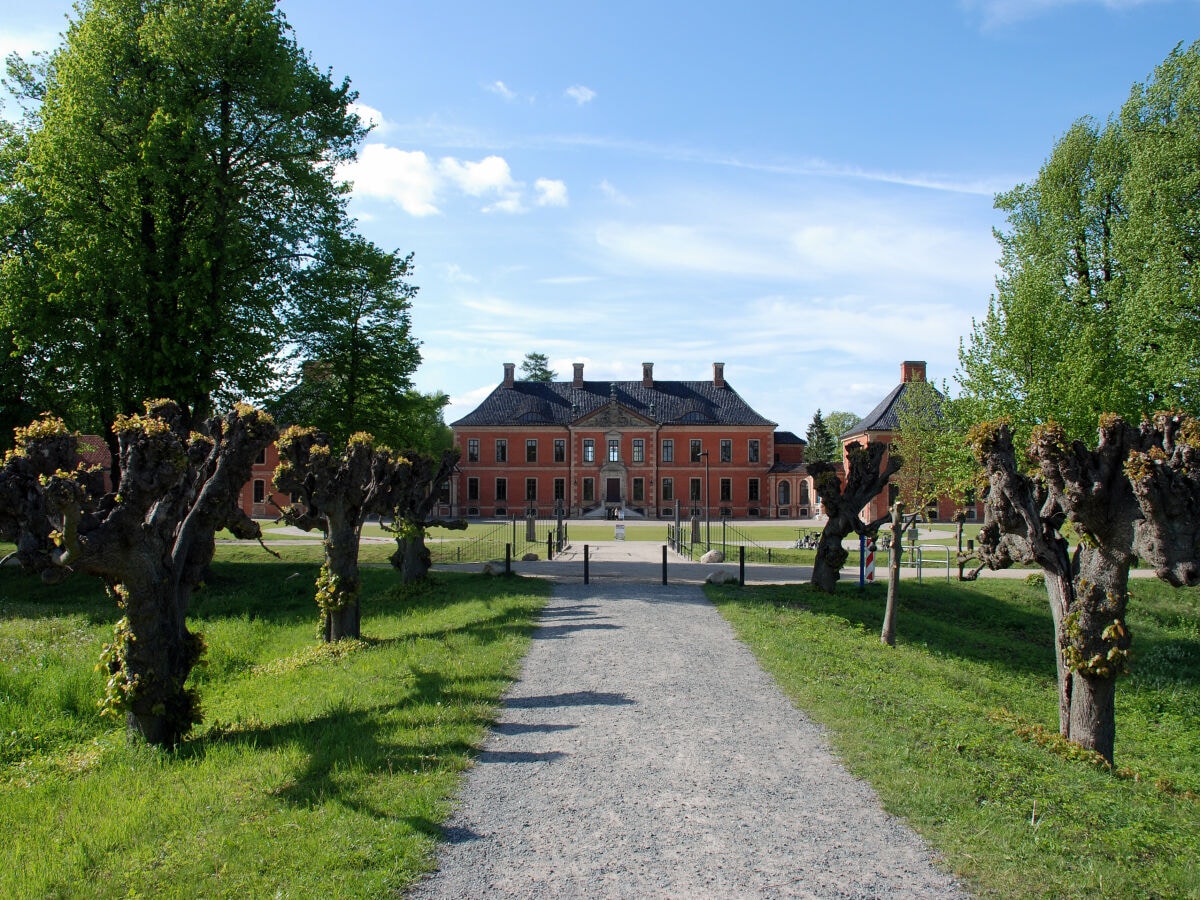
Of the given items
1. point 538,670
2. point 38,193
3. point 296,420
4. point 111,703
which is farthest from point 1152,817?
point 38,193

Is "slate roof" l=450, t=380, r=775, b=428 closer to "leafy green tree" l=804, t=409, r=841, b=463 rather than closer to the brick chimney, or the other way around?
the brick chimney

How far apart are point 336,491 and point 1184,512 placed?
37.0ft

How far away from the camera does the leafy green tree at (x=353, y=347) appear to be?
67.1ft

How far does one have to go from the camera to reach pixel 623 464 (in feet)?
190

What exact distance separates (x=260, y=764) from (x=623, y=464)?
51438mm

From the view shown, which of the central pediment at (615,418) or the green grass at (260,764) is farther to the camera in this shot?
the central pediment at (615,418)

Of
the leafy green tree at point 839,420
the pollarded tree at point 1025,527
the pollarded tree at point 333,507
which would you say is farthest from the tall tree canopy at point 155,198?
the leafy green tree at point 839,420

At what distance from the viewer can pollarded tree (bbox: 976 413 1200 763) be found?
8508 mm

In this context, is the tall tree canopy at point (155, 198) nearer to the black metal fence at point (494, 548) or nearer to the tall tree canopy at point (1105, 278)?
the black metal fence at point (494, 548)

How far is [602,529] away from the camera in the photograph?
4256cm

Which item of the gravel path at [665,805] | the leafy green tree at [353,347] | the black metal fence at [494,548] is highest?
the leafy green tree at [353,347]

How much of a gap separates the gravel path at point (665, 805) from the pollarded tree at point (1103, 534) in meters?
3.46

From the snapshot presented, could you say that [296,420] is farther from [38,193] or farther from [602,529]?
[602,529]

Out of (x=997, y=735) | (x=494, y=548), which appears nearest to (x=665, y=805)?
(x=997, y=735)
